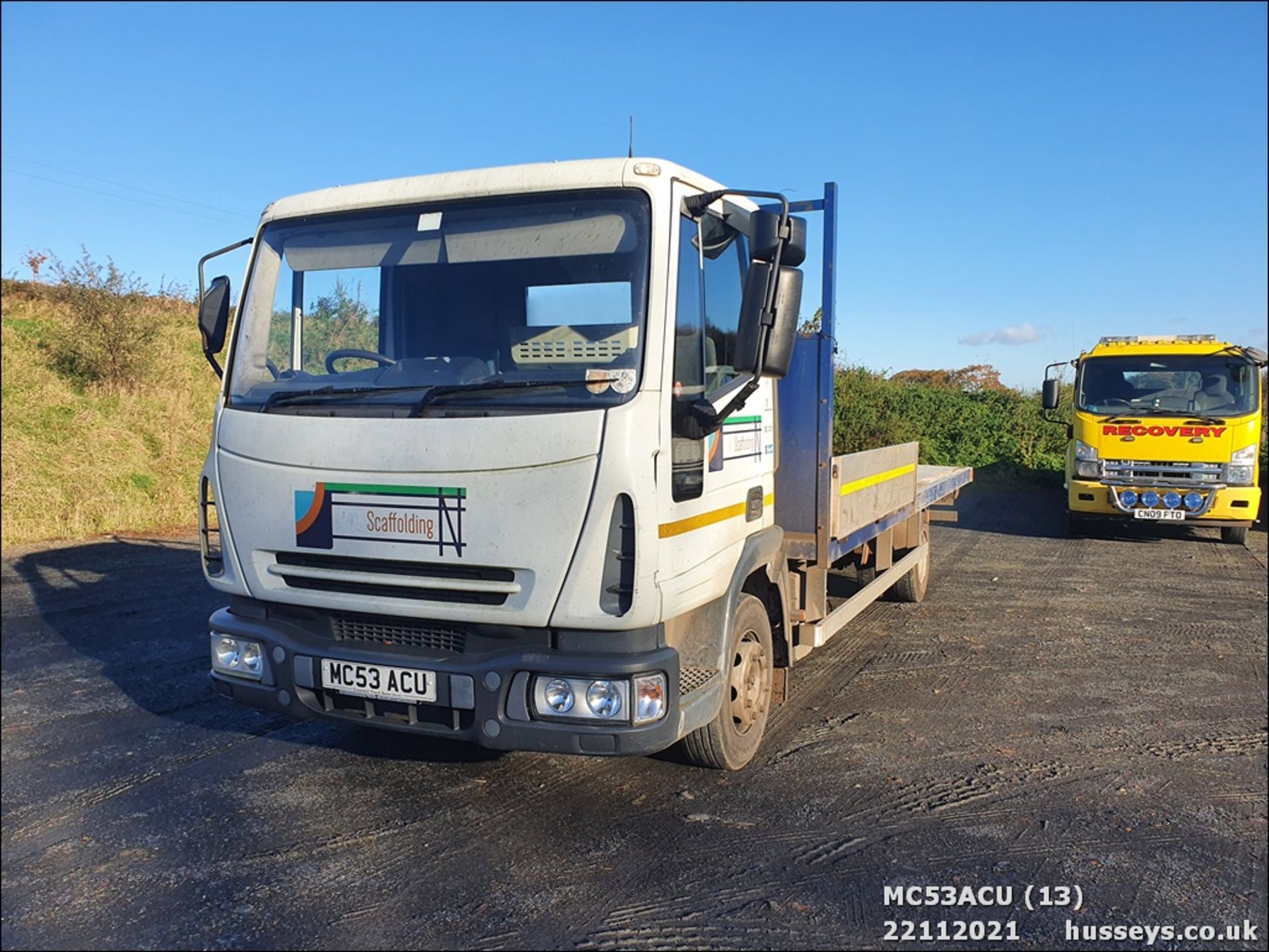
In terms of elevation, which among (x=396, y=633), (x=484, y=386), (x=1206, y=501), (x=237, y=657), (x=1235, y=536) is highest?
(x=484, y=386)

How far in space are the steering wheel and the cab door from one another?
1.24 m

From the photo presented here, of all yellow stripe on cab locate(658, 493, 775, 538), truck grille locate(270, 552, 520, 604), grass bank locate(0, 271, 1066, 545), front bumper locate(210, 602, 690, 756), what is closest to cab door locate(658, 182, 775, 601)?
yellow stripe on cab locate(658, 493, 775, 538)

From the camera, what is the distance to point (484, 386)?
347cm

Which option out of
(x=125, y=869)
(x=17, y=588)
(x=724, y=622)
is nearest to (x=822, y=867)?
(x=724, y=622)

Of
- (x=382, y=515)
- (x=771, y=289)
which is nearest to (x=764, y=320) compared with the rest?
(x=771, y=289)

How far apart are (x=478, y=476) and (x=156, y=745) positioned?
97.9 inches

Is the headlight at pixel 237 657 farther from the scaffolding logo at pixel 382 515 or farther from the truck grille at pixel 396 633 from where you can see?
the scaffolding logo at pixel 382 515

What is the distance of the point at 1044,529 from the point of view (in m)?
13.5

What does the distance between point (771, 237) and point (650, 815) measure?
2.30m

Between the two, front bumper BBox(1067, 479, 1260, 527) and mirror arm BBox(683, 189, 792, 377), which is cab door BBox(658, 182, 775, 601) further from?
front bumper BBox(1067, 479, 1260, 527)

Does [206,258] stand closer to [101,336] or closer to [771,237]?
[771,237]

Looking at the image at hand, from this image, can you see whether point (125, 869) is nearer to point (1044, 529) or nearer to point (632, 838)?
point (632, 838)

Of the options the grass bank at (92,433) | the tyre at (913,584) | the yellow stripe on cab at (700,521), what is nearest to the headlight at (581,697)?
the yellow stripe on cab at (700,521)

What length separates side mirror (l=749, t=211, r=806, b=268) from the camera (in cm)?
339
